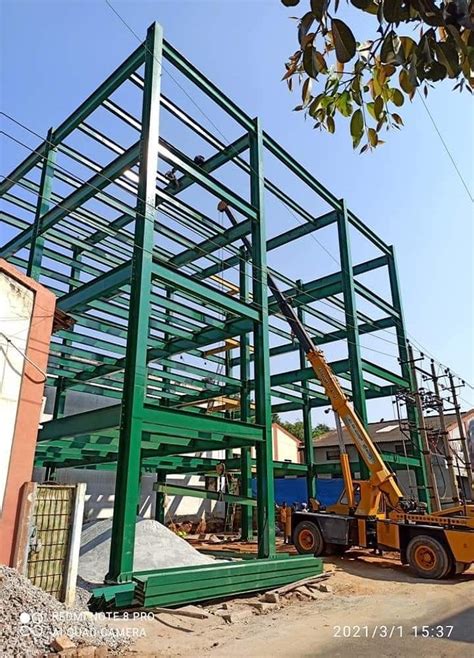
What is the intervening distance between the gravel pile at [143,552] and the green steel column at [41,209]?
6896mm

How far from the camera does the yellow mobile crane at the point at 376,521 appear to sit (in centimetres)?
1049

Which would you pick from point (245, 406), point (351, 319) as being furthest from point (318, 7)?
point (245, 406)

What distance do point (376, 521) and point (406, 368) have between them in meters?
8.85

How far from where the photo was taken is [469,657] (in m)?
5.35

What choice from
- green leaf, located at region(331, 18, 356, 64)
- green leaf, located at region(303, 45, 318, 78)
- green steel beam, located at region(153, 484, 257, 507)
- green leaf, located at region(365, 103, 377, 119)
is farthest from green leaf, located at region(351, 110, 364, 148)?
green steel beam, located at region(153, 484, 257, 507)

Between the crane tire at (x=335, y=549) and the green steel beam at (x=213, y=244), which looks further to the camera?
the crane tire at (x=335, y=549)

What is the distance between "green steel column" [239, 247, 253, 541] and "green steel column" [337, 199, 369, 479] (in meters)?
3.68

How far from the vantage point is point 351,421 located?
504 inches

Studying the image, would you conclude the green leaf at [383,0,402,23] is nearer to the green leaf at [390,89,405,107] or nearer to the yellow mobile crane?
the green leaf at [390,89,405,107]

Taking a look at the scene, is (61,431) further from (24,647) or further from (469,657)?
(469,657)

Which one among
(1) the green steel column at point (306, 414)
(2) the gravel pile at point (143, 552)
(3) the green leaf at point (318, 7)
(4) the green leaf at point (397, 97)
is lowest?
(2) the gravel pile at point (143, 552)

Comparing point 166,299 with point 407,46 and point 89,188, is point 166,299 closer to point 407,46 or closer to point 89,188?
point 89,188

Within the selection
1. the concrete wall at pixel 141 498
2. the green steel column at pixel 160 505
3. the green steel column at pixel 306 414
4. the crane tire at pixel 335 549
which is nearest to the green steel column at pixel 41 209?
the concrete wall at pixel 141 498

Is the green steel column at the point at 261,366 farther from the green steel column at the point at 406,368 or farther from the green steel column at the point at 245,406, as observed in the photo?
the green steel column at the point at 406,368
